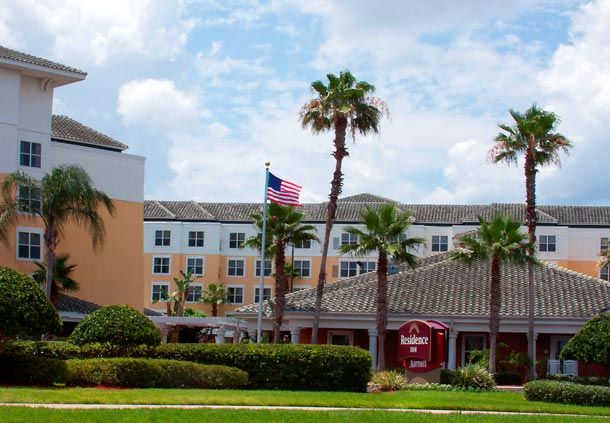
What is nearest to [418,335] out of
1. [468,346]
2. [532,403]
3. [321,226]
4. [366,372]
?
[366,372]

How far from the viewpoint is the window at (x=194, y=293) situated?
3750 inches

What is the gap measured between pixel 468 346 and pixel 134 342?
2297cm

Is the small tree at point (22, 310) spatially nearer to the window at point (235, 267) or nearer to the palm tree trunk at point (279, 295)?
the palm tree trunk at point (279, 295)

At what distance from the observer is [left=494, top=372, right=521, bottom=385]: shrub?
4416 centimetres

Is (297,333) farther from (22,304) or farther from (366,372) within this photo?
(22,304)

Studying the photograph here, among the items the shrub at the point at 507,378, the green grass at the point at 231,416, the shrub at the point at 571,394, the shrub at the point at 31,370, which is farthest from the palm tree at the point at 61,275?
the green grass at the point at 231,416

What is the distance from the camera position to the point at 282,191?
146 ft

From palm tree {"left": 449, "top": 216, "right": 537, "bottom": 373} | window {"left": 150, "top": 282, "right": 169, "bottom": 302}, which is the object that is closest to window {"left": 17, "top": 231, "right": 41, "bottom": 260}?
palm tree {"left": 449, "top": 216, "right": 537, "bottom": 373}

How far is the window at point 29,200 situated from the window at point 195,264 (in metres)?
50.0

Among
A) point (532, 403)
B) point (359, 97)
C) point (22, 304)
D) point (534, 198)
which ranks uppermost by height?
point (359, 97)

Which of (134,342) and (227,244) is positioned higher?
(227,244)

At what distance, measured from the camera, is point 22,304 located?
28.6m

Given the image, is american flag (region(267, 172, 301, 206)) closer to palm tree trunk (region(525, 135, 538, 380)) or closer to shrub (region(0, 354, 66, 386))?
palm tree trunk (region(525, 135, 538, 380))

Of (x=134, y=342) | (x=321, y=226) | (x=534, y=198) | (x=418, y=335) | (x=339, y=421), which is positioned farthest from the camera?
(x=321, y=226)
